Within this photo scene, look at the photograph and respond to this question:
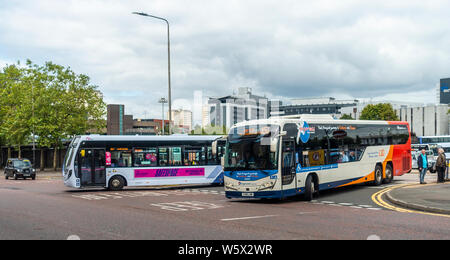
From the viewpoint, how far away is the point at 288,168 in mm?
16609

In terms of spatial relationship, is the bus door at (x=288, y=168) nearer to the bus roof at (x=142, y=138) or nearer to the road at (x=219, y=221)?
the road at (x=219, y=221)

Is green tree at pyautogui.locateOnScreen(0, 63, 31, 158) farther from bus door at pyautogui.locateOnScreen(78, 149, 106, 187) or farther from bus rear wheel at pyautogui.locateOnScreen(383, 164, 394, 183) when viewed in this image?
bus rear wheel at pyautogui.locateOnScreen(383, 164, 394, 183)

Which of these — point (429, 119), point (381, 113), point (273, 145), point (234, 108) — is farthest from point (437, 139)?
point (273, 145)

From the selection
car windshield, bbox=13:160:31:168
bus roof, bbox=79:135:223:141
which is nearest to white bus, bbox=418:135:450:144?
bus roof, bbox=79:135:223:141

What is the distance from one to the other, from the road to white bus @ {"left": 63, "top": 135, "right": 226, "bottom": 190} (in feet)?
21.1

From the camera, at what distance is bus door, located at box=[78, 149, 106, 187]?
23391 mm

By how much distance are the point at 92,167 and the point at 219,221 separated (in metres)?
13.4

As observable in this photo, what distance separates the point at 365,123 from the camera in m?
22.3

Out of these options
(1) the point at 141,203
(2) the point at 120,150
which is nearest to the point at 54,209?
(1) the point at 141,203

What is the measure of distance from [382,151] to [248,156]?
9.60 metres

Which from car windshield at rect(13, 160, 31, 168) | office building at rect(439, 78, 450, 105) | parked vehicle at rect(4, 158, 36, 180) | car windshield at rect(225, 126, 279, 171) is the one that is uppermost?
office building at rect(439, 78, 450, 105)

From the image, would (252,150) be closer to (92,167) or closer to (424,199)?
(424,199)
